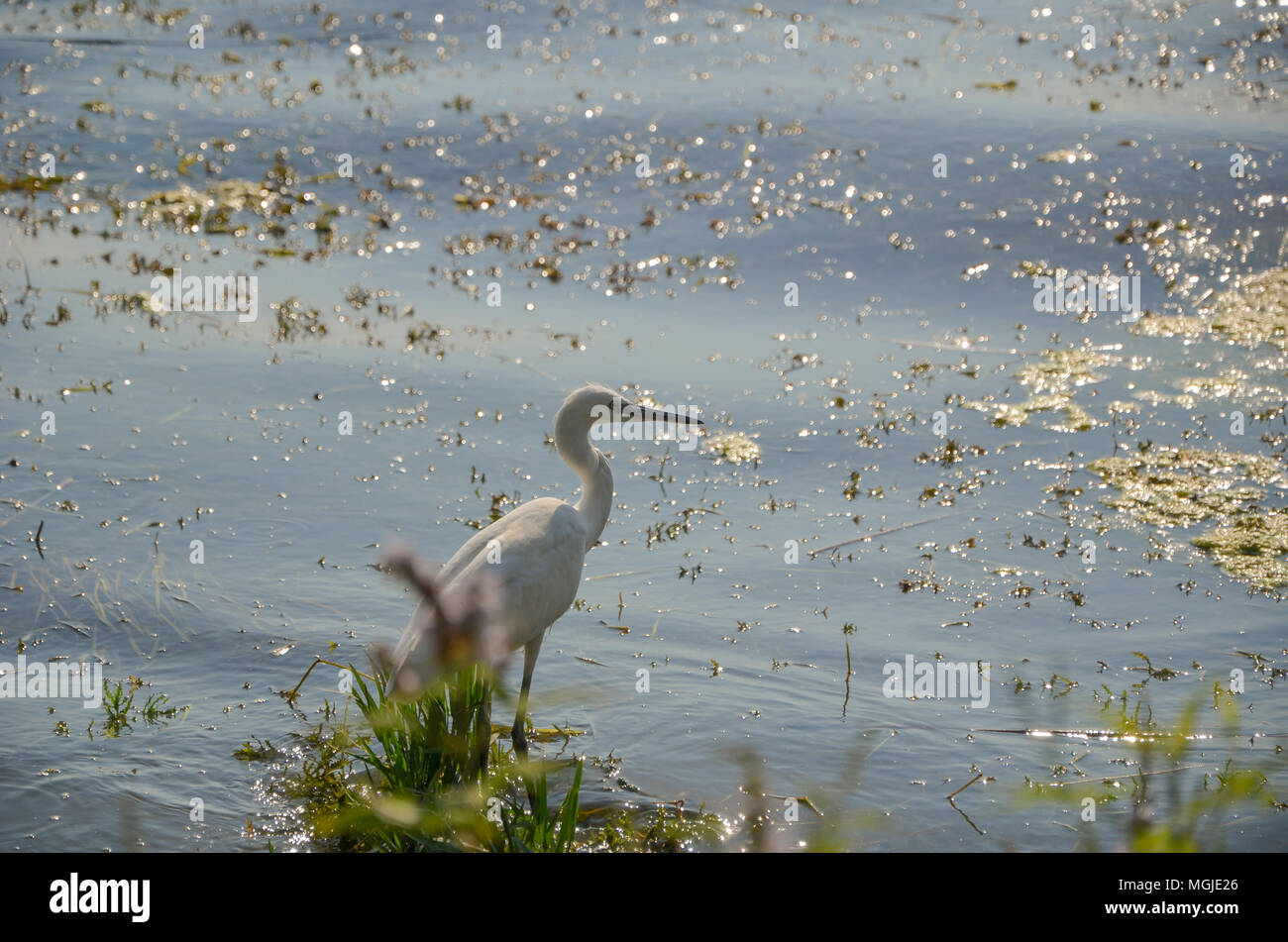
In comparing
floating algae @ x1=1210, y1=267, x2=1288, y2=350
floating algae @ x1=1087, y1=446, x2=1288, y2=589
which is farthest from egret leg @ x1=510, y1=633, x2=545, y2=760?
floating algae @ x1=1210, y1=267, x2=1288, y2=350

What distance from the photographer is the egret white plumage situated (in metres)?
5.74

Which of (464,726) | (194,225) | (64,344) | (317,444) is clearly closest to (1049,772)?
(464,726)

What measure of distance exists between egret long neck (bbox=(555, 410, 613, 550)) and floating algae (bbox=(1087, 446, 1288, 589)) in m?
4.57

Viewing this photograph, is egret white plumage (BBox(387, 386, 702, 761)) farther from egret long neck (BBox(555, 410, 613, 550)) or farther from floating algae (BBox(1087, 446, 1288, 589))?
floating algae (BBox(1087, 446, 1288, 589))

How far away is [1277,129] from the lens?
1752 centimetres

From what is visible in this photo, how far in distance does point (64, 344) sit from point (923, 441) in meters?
8.41

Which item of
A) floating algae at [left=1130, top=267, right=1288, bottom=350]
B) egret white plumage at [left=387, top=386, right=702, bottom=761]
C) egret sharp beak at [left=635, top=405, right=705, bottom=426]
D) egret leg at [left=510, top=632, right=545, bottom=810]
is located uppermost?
floating algae at [left=1130, top=267, right=1288, bottom=350]

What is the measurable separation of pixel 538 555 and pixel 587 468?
2.74 ft

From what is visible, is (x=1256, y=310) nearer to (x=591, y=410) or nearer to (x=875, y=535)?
(x=875, y=535)

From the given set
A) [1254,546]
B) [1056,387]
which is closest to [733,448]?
[1056,387]

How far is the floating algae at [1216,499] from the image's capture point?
861 centimetres

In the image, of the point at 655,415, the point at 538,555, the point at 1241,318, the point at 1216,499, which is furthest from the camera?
the point at 1241,318

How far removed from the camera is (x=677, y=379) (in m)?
11.9

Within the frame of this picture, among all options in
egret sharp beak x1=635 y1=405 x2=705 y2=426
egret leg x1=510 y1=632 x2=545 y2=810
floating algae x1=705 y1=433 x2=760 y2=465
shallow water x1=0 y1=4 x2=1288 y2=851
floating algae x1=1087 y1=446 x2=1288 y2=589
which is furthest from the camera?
Answer: floating algae x1=705 y1=433 x2=760 y2=465
